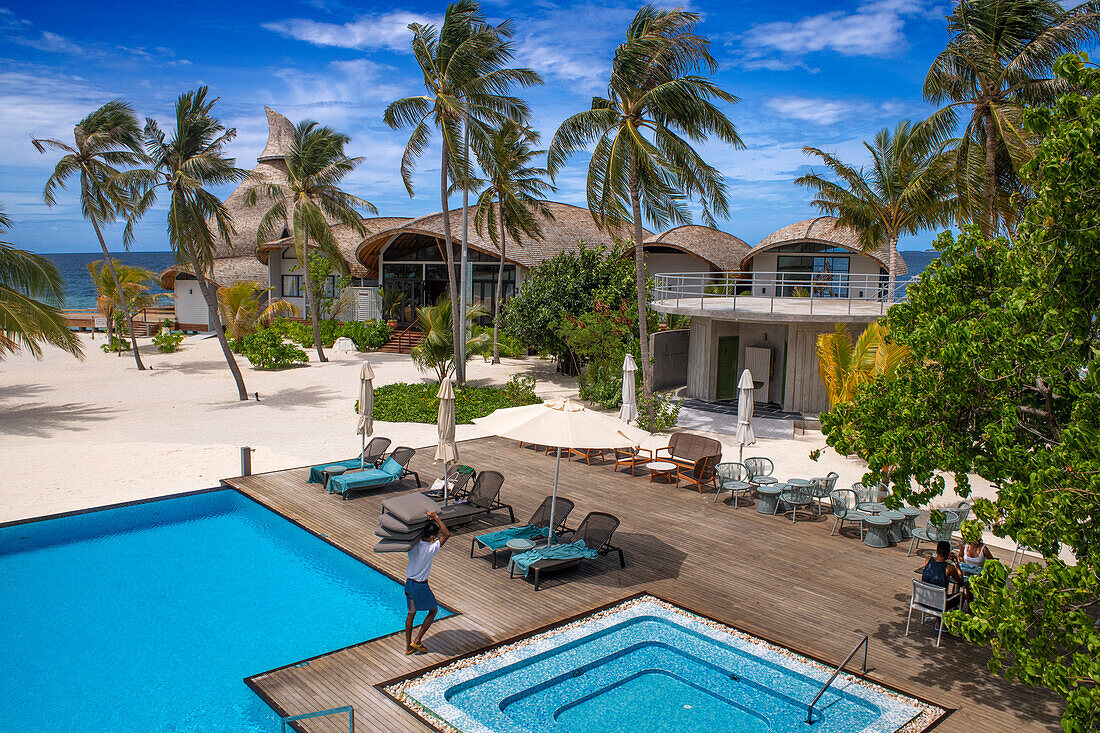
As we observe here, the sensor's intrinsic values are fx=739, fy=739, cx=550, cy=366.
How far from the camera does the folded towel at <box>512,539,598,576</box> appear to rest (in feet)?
31.6

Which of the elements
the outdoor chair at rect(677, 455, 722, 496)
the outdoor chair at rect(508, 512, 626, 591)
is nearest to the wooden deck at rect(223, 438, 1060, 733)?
the outdoor chair at rect(508, 512, 626, 591)

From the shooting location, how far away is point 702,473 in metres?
13.7

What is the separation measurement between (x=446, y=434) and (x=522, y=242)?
84.1ft

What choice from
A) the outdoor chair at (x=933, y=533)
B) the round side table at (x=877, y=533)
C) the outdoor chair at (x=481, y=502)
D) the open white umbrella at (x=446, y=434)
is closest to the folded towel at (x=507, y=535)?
the outdoor chair at (x=481, y=502)

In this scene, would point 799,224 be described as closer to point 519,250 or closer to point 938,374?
point 519,250

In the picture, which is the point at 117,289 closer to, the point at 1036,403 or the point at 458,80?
the point at 458,80

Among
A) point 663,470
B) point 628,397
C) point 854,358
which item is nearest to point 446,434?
point 663,470

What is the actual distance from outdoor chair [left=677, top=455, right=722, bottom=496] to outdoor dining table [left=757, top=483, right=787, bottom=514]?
1.17 meters

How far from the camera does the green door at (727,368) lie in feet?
72.7

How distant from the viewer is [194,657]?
8.12 meters

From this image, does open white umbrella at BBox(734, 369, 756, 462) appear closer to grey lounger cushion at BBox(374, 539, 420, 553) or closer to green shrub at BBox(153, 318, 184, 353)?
grey lounger cushion at BBox(374, 539, 420, 553)

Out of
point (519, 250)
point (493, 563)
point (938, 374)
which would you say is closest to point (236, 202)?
point (519, 250)

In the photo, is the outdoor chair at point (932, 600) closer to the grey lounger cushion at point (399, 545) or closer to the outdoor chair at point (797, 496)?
the outdoor chair at point (797, 496)

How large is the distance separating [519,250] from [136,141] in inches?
683
